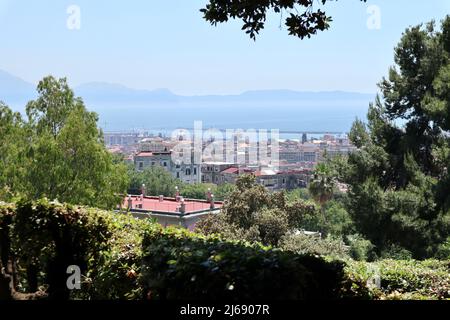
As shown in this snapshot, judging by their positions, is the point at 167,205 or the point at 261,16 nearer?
the point at 261,16

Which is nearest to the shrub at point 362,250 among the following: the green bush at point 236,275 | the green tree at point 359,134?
the green tree at point 359,134

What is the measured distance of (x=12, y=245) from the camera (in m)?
6.14

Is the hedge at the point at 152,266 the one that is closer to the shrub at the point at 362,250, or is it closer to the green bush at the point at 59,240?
the green bush at the point at 59,240

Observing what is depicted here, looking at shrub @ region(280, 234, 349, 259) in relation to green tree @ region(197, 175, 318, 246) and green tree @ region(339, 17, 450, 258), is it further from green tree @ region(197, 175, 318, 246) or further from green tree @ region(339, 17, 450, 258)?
green tree @ region(339, 17, 450, 258)

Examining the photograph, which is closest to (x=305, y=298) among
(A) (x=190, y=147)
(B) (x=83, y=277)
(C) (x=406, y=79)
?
(B) (x=83, y=277)

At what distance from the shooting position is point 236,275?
357 centimetres

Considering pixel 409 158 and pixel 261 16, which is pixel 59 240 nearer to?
pixel 261 16

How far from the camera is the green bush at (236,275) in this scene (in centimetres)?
350

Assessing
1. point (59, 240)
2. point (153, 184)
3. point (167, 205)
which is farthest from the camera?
point (153, 184)

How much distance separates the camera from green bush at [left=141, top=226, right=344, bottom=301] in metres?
3.50

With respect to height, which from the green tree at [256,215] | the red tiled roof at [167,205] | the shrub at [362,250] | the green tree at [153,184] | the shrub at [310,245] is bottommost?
the green tree at [153,184]

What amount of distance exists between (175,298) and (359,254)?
21.3 metres

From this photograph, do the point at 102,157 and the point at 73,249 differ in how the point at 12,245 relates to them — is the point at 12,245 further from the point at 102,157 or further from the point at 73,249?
the point at 102,157

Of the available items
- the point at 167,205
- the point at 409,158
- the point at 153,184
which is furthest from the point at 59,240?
the point at 153,184
